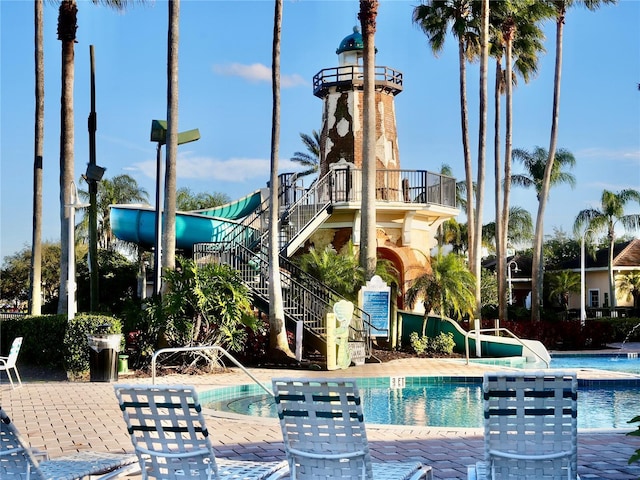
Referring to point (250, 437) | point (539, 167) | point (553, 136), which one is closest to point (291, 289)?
point (250, 437)

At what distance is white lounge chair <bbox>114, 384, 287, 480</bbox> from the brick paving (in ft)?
8.25

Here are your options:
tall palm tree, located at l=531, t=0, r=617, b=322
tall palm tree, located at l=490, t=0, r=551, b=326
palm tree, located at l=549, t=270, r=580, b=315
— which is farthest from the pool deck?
palm tree, located at l=549, t=270, r=580, b=315

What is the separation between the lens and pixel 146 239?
26.5 metres

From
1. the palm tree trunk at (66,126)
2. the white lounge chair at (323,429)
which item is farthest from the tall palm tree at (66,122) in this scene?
the white lounge chair at (323,429)

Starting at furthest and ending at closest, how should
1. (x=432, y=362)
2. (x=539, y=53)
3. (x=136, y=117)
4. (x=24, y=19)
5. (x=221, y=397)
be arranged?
(x=539, y=53), (x=136, y=117), (x=24, y=19), (x=432, y=362), (x=221, y=397)

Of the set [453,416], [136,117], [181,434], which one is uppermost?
[136,117]

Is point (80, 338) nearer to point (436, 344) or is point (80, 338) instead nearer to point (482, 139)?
point (436, 344)

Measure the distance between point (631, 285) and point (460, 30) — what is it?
23.8m

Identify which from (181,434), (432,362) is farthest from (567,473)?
(432,362)

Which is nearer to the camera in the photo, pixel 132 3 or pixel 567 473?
pixel 567 473

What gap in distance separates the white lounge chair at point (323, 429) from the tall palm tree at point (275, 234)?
13166 millimetres

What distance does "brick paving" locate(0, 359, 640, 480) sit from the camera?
8.02 m

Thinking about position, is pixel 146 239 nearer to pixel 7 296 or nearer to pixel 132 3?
pixel 132 3

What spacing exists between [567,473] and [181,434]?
248 cm
